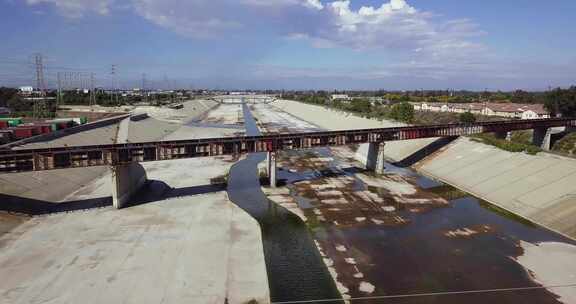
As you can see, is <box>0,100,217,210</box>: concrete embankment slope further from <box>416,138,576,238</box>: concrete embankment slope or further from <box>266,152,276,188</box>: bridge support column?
<box>416,138,576,238</box>: concrete embankment slope

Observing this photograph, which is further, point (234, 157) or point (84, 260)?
point (234, 157)

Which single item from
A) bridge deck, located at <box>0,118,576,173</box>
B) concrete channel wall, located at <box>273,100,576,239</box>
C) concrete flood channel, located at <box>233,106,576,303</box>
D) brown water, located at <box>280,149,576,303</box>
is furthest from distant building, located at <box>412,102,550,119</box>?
brown water, located at <box>280,149,576,303</box>

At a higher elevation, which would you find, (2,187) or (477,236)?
(2,187)

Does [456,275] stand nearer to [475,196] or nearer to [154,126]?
[475,196]

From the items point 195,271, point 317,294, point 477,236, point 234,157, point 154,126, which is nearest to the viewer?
point 317,294

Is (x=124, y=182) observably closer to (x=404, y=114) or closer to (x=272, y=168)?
(x=272, y=168)

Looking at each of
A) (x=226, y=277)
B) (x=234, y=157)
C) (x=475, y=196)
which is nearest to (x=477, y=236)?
(x=475, y=196)

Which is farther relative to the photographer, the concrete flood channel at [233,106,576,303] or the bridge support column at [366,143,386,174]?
the bridge support column at [366,143,386,174]

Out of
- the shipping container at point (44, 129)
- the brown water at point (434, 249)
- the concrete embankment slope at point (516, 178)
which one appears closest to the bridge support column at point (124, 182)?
the brown water at point (434, 249)

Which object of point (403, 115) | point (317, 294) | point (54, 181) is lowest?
point (317, 294)
